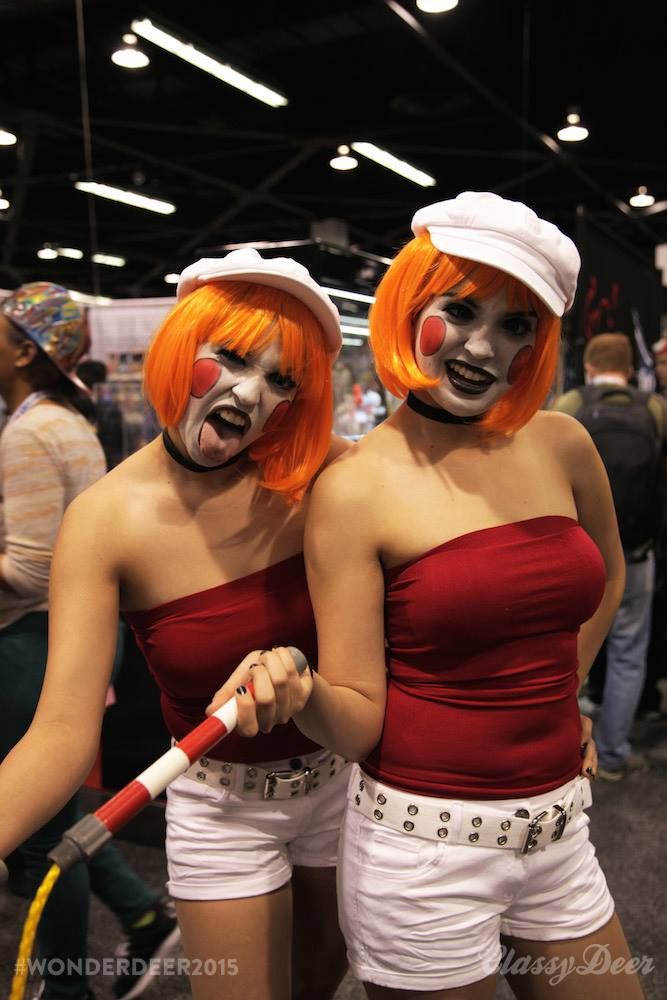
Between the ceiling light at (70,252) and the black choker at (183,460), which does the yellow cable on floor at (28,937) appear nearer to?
the black choker at (183,460)

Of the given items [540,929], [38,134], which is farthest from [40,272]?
[540,929]

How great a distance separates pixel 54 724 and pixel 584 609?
0.70 meters

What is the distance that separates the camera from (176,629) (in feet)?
3.78

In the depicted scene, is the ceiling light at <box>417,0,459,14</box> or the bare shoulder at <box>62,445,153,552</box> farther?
the ceiling light at <box>417,0,459,14</box>

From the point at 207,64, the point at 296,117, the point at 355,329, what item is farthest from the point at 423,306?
the point at 296,117

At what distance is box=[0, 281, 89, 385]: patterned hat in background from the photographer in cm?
186

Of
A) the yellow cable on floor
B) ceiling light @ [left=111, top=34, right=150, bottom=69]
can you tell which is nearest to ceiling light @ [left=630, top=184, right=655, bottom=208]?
ceiling light @ [left=111, top=34, right=150, bottom=69]

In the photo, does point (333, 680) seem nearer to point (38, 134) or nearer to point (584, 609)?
point (584, 609)

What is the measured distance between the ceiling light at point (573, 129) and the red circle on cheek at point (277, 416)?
5411mm

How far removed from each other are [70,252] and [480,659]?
135 inches

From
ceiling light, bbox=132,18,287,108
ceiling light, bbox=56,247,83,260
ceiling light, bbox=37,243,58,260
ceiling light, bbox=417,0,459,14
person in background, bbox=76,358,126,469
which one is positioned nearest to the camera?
person in background, bbox=76,358,126,469

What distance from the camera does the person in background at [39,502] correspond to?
175cm

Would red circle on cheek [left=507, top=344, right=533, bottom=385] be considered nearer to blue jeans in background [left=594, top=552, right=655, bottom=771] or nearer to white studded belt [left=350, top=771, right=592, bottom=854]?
white studded belt [left=350, top=771, right=592, bottom=854]

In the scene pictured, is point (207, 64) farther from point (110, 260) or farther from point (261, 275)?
point (261, 275)
